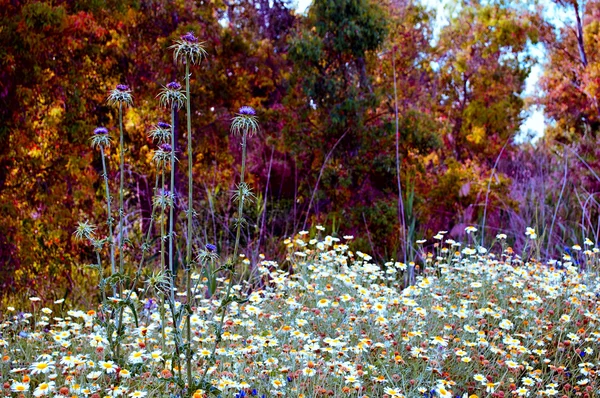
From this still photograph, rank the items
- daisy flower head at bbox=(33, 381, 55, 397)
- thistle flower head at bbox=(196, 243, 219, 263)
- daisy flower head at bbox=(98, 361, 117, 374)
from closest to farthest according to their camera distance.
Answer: thistle flower head at bbox=(196, 243, 219, 263)
daisy flower head at bbox=(33, 381, 55, 397)
daisy flower head at bbox=(98, 361, 117, 374)

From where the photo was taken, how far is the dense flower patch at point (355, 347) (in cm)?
270

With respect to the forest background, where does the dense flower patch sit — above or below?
below

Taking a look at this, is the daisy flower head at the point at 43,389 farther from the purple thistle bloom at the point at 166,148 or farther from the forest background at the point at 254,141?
the forest background at the point at 254,141

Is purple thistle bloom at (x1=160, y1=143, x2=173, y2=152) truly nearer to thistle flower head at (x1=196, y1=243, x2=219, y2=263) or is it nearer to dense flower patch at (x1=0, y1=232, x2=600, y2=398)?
thistle flower head at (x1=196, y1=243, x2=219, y2=263)

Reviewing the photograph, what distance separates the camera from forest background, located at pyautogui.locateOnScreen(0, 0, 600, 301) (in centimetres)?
582

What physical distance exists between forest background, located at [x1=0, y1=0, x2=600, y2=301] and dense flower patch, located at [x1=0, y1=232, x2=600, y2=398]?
1.01 metres

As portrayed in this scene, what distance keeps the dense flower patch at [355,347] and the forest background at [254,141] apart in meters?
1.01

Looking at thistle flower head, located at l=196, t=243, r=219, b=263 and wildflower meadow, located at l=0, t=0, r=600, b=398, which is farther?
wildflower meadow, located at l=0, t=0, r=600, b=398

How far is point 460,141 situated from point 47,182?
386 inches

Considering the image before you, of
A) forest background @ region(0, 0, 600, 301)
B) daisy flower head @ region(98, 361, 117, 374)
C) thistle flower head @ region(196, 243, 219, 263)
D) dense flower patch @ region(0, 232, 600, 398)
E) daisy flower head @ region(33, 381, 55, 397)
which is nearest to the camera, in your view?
thistle flower head @ region(196, 243, 219, 263)

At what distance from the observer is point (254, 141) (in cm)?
963

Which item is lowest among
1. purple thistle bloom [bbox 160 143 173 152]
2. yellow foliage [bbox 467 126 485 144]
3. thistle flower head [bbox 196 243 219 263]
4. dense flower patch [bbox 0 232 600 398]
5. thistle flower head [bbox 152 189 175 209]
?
dense flower patch [bbox 0 232 600 398]

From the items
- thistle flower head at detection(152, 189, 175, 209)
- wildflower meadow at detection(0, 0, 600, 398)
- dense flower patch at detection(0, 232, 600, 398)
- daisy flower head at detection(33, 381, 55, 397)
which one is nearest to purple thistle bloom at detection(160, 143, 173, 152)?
wildflower meadow at detection(0, 0, 600, 398)

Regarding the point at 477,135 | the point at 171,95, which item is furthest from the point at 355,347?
the point at 477,135
